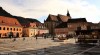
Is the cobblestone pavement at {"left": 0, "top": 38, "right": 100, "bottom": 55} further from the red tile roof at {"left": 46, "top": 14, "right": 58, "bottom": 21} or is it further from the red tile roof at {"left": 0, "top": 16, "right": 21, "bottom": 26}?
the red tile roof at {"left": 46, "top": 14, "right": 58, "bottom": 21}

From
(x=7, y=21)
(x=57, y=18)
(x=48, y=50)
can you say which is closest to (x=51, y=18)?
(x=57, y=18)

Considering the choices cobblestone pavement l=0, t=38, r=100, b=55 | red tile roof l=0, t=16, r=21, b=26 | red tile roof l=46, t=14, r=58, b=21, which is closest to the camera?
cobblestone pavement l=0, t=38, r=100, b=55

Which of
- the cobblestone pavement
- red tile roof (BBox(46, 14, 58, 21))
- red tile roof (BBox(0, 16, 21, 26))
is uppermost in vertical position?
red tile roof (BBox(46, 14, 58, 21))

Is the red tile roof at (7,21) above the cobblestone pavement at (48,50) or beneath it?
above

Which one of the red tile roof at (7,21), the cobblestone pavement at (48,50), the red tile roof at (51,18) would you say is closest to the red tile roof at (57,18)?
the red tile roof at (51,18)

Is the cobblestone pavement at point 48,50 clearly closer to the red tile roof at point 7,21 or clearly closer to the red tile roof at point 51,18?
the red tile roof at point 7,21

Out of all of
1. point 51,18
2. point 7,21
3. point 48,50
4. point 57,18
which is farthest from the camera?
point 57,18

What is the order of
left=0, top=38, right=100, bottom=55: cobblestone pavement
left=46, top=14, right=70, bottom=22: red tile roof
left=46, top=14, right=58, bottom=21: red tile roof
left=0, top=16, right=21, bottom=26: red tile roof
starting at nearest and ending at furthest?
left=0, top=38, right=100, bottom=55: cobblestone pavement, left=0, top=16, right=21, bottom=26: red tile roof, left=46, top=14, right=58, bottom=21: red tile roof, left=46, top=14, right=70, bottom=22: red tile roof

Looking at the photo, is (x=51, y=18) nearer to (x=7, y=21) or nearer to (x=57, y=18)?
(x=57, y=18)

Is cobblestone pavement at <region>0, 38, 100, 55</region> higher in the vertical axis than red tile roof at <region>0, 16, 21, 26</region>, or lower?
lower

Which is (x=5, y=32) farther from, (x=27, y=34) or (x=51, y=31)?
(x=51, y=31)

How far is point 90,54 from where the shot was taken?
2291 centimetres

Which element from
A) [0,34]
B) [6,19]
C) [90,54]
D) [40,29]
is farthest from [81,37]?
[40,29]

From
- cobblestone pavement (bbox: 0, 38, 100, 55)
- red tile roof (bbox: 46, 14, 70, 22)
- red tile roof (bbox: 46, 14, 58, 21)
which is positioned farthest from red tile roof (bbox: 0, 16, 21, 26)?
cobblestone pavement (bbox: 0, 38, 100, 55)
